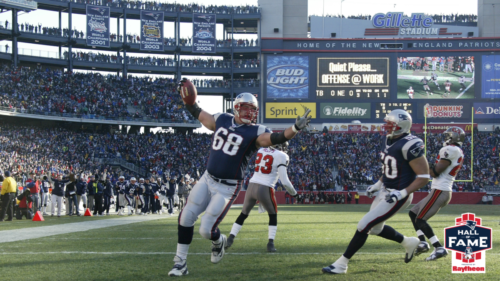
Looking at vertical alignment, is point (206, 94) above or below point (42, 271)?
above

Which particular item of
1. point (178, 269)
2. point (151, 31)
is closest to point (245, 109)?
point (178, 269)

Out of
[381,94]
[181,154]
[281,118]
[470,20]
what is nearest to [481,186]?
[381,94]

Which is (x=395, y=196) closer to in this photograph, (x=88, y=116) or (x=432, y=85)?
(x=432, y=85)

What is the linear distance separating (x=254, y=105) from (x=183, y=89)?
1.03m

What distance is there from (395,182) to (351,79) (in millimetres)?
34462

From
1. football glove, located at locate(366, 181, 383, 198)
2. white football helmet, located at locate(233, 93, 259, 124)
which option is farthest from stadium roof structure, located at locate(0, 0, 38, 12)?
football glove, located at locate(366, 181, 383, 198)

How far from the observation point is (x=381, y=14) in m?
44.1

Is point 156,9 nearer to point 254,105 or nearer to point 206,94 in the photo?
point 206,94

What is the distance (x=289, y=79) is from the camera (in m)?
40.5

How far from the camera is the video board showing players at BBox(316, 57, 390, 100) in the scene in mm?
40094

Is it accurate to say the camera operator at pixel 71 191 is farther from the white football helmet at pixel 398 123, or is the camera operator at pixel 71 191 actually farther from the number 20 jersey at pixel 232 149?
the white football helmet at pixel 398 123

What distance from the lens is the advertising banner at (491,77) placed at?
132 ft

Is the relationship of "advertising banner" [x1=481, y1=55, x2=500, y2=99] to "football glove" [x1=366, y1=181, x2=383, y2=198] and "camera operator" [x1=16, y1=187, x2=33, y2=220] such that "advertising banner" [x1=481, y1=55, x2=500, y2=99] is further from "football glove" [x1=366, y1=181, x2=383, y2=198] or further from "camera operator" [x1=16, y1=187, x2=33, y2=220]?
"football glove" [x1=366, y1=181, x2=383, y2=198]

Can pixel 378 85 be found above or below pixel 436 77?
below
